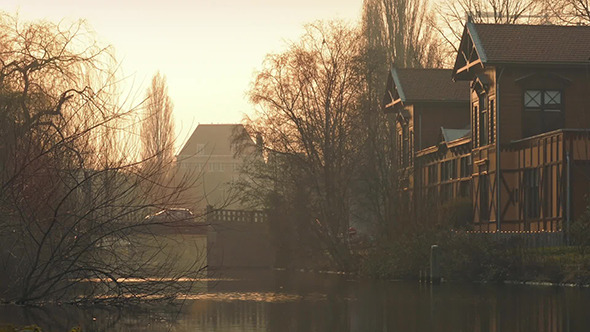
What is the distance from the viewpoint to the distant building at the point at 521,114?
172ft

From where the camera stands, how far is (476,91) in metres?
59.8

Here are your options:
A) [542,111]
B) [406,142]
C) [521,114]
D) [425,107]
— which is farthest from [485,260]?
[406,142]

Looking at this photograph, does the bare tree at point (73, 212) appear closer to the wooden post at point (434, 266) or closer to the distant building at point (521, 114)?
the wooden post at point (434, 266)

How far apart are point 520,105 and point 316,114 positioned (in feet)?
42.5

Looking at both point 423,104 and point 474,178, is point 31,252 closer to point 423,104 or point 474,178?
point 474,178

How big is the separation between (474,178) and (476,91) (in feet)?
13.5

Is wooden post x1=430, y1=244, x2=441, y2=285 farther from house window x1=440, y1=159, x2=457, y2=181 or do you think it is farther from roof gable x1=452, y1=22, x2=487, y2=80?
house window x1=440, y1=159, x2=457, y2=181

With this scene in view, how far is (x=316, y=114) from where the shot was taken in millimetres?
65438

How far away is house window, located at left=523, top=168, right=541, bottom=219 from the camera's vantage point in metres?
53.1

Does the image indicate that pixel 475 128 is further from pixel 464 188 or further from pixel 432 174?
pixel 432 174

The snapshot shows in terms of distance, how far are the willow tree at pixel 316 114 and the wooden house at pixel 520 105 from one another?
757cm

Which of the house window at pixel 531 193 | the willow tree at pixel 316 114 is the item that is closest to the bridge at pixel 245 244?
the willow tree at pixel 316 114

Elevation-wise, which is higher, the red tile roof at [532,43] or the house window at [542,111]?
the red tile roof at [532,43]

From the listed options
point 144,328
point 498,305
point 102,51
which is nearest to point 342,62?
point 102,51
